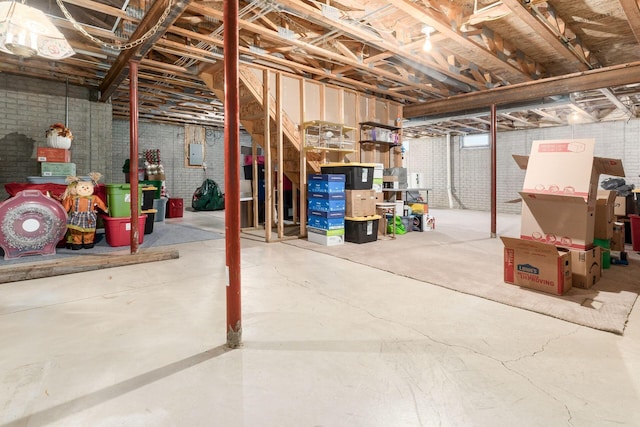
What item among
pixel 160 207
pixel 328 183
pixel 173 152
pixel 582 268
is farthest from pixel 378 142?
pixel 173 152

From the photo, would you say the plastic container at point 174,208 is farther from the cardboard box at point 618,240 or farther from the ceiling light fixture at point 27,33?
the cardboard box at point 618,240

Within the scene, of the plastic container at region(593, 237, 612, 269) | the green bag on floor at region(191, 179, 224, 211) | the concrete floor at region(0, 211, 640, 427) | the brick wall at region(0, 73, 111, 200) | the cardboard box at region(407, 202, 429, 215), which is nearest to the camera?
the concrete floor at region(0, 211, 640, 427)

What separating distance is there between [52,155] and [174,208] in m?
3.92

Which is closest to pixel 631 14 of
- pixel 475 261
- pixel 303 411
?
pixel 475 261

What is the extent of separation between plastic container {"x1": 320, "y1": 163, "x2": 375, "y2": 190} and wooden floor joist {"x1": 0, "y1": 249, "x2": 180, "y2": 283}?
2.86 meters

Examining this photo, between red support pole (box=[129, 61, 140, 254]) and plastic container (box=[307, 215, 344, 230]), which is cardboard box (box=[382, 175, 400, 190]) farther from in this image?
red support pole (box=[129, 61, 140, 254])

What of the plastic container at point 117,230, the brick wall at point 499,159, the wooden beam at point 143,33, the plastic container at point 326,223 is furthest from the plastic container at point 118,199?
the brick wall at point 499,159

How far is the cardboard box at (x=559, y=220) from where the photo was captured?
10.4 feet

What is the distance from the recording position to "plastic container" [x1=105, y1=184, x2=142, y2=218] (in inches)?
205

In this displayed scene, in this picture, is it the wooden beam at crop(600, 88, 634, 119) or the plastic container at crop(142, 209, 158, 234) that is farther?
the plastic container at crop(142, 209, 158, 234)

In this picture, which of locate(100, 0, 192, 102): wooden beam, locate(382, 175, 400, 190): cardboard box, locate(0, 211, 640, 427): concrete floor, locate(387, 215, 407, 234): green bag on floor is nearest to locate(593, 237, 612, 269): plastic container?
locate(0, 211, 640, 427): concrete floor

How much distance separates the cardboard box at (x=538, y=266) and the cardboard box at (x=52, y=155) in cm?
689

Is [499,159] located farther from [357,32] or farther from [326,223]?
[357,32]

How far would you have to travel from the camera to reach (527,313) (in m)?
2.67
